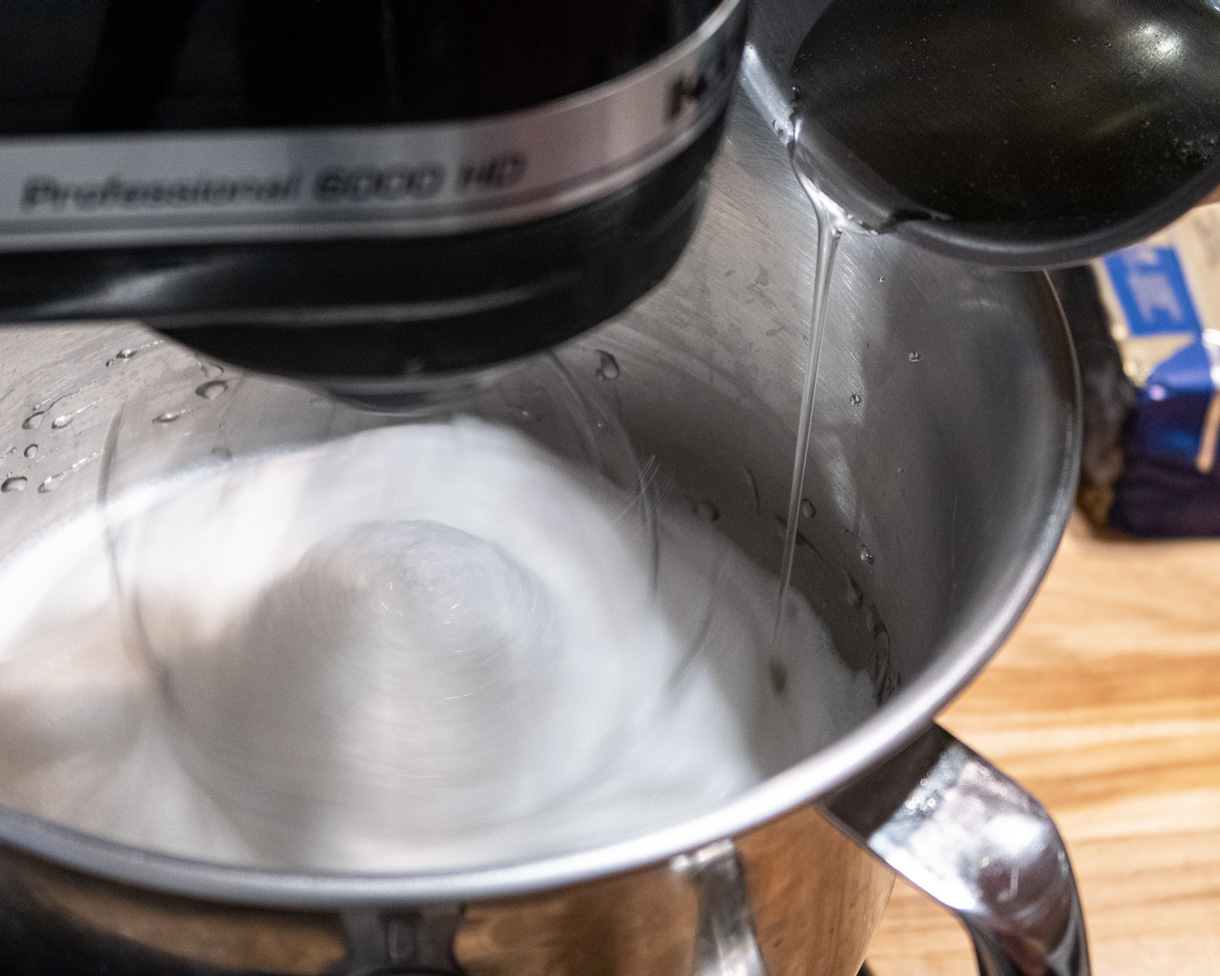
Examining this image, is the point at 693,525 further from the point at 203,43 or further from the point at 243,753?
the point at 203,43

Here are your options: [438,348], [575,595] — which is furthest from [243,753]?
[438,348]

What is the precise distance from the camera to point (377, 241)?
255mm

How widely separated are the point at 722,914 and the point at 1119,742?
12.2 inches

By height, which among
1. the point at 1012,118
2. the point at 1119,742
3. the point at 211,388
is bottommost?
the point at 1119,742

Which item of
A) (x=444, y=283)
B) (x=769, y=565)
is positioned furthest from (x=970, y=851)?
(x=769, y=565)

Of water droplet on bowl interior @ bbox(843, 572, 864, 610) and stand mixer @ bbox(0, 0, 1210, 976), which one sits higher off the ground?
stand mixer @ bbox(0, 0, 1210, 976)

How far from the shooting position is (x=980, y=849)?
30cm

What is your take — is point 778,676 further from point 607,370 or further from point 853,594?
point 607,370

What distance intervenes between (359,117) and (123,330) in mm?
340

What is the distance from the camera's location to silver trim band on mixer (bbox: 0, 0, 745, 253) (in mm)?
245

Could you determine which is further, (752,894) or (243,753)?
(243,753)

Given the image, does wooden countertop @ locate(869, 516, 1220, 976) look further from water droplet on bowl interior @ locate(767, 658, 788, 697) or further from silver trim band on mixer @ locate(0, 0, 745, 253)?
silver trim band on mixer @ locate(0, 0, 745, 253)

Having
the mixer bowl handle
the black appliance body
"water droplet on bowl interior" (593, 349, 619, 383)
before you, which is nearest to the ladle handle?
the mixer bowl handle

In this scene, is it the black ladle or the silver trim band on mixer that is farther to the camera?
the black ladle
